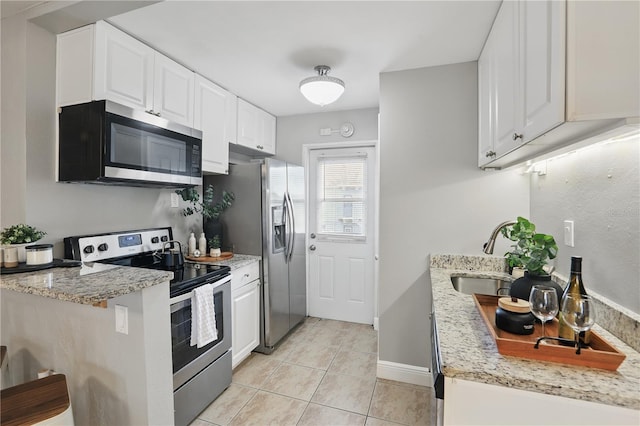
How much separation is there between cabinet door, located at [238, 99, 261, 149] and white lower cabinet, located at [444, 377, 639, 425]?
266 centimetres

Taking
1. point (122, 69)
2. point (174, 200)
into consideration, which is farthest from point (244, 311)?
point (122, 69)

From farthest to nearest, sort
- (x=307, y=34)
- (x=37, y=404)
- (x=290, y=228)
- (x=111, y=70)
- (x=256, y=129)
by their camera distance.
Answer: (x=256, y=129)
(x=290, y=228)
(x=307, y=34)
(x=111, y=70)
(x=37, y=404)

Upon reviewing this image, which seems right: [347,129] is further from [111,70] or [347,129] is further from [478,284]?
[111,70]

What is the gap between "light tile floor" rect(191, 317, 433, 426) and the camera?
1939mm

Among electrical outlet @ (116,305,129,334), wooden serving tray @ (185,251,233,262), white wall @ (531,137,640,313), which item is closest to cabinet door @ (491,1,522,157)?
white wall @ (531,137,640,313)

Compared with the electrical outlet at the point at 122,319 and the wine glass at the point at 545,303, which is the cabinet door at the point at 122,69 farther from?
the wine glass at the point at 545,303

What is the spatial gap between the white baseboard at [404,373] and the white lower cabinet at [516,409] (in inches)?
58.6

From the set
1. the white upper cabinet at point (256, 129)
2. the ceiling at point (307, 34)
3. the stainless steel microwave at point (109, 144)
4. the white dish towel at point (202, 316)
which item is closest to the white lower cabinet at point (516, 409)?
the white dish towel at point (202, 316)

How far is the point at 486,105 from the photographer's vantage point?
1857 millimetres

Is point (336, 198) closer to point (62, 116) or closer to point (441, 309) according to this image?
point (441, 309)

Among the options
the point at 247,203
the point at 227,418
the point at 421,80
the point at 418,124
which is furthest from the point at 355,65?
the point at 227,418

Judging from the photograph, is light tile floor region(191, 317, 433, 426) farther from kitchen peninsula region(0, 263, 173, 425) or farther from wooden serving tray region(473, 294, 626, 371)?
wooden serving tray region(473, 294, 626, 371)

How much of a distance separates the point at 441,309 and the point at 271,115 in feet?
9.58

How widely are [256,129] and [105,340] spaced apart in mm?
2412
